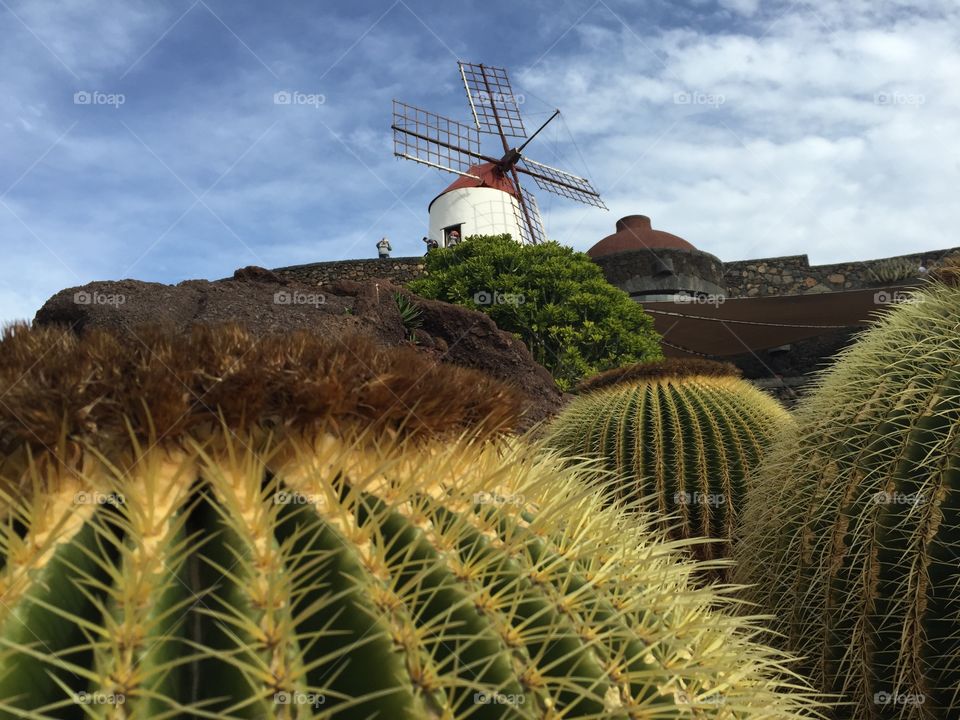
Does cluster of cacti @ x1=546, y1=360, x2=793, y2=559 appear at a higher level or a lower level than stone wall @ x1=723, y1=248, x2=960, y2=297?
lower

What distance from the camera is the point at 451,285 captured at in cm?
1404

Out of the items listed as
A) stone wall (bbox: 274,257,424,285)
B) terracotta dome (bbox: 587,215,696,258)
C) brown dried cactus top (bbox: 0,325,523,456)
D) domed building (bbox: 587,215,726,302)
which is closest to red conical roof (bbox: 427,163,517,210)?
terracotta dome (bbox: 587,215,696,258)

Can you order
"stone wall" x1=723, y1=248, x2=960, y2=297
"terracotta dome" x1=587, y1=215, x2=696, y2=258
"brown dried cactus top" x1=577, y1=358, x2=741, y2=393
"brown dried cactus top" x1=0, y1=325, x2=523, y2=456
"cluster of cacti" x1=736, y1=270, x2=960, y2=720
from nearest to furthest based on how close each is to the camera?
1. "brown dried cactus top" x1=0, y1=325, x2=523, y2=456
2. "cluster of cacti" x1=736, y1=270, x2=960, y2=720
3. "brown dried cactus top" x1=577, y1=358, x2=741, y2=393
4. "stone wall" x1=723, y1=248, x2=960, y2=297
5. "terracotta dome" x1=587, y1=215, x2=696, y2=258

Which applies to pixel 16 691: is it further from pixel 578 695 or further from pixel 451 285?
pixel 451 285

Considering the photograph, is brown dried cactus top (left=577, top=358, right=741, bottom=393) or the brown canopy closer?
brown dried cactus top (left=577, top=358, right=741, bottom=393)

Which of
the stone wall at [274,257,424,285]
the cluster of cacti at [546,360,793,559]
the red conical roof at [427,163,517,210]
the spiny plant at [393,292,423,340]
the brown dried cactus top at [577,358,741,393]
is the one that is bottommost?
the cluster of cacti at [546,360,793,559]

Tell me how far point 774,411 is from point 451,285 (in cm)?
905

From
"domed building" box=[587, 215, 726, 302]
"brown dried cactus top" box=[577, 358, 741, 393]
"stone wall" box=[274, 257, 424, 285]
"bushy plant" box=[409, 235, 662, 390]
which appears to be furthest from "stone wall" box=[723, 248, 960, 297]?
"brown dried cactus top" box=[577, 358, 741, 393]

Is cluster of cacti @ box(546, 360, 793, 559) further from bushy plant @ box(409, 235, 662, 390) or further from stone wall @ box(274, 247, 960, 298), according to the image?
stone wall @ box(274, 247, 960, 298)

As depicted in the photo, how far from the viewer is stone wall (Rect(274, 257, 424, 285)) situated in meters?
22.6

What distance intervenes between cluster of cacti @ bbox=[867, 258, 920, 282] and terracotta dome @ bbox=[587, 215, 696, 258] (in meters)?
7.44

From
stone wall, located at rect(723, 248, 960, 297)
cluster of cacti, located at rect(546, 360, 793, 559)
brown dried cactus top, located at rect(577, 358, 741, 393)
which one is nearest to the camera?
cluster of cacti, located at rect(546, 360, 793, 559)

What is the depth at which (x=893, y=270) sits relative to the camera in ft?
69.2

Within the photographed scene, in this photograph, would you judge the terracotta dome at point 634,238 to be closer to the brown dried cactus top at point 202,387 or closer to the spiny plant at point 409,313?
the spiny plant at point 409,313
